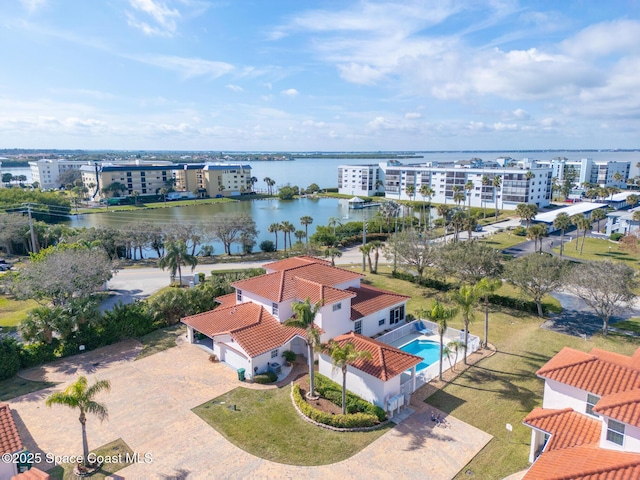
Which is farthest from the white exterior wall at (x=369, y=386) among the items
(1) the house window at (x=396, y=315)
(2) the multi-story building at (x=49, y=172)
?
(2) the multi-story building at (x=49, y=172)

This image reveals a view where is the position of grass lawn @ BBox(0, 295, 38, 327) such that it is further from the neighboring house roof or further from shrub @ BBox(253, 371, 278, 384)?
shrub @ BBox(253, 371, 278, 384)

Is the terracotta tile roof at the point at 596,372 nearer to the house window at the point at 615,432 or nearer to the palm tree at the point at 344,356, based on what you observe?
the house window at the point at 615,432

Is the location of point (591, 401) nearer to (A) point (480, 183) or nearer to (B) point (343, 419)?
(B) point (343, 419)

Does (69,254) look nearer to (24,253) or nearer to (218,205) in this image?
(24,253)

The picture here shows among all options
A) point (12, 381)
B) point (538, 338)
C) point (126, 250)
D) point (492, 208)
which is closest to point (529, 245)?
point (538, 338)

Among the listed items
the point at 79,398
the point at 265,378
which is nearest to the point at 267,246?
the point at 265,378

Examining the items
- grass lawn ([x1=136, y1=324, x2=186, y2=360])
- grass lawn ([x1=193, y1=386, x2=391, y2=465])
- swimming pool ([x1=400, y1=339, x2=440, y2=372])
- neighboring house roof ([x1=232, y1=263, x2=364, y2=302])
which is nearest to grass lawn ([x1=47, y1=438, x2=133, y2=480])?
grass lawn ([x1=193, y1=386, x2=391, y2=465])
